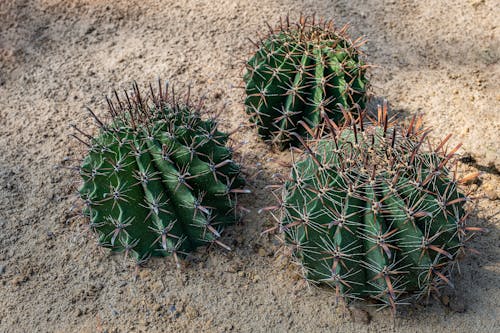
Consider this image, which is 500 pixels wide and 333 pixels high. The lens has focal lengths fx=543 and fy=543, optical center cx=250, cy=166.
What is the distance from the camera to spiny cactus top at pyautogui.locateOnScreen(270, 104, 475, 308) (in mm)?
2547

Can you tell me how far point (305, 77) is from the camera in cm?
342

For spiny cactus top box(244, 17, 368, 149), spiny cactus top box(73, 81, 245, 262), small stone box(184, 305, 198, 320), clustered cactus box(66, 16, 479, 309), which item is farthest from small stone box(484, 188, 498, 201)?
small stone box(184, 305, 198, 320)

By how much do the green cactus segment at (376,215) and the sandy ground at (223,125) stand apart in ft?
A: 1.25

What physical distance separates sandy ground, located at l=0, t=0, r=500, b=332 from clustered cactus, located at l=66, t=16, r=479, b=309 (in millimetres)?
202

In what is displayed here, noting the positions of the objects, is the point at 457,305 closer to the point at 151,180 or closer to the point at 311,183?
the point at 311,183

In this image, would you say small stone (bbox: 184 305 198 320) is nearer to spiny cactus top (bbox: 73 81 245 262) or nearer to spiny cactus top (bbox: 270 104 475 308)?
spiny cactus top (bbox: 73 81 245 262)

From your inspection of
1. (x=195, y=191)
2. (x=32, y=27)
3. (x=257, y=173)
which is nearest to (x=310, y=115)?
(x=257, y=173)

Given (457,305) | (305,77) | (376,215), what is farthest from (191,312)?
(305,77)

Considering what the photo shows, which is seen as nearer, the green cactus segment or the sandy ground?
the green cactus segment

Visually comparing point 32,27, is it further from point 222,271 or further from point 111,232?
point 222,271

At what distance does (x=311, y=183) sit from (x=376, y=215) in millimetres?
358

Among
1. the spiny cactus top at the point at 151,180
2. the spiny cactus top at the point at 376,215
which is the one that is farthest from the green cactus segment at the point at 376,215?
the spiny cactus top at the point at 151,180

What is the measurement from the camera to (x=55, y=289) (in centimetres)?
317

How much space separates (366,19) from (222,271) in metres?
2.88
